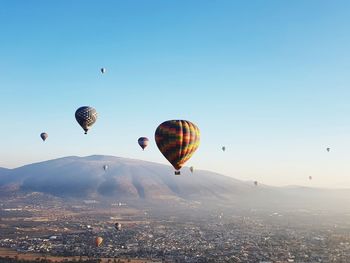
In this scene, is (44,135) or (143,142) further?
(44,135)

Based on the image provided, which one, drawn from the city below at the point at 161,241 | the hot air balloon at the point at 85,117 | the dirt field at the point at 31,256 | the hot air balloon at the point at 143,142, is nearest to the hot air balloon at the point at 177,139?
the hot air balloon at the point at 85,117

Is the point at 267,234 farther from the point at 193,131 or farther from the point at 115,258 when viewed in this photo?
the point at 193,131

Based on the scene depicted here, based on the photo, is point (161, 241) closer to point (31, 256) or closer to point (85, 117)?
point (31, 256)

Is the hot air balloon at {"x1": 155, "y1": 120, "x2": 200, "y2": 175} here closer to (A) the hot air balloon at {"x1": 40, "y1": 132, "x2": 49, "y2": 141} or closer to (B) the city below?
(B) the city below

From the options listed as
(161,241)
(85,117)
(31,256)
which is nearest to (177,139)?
(85,117)

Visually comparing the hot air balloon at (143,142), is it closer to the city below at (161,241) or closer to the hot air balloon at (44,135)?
the city below at (161,241)

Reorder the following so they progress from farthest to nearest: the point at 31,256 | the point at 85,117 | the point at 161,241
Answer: the point at 161,241 → the point at 31,256 → the point at 85,117
